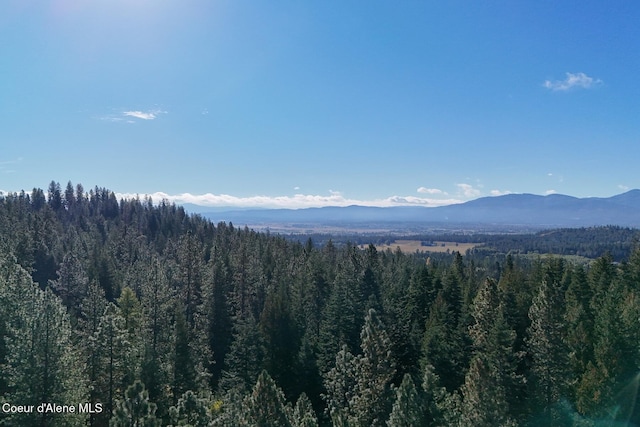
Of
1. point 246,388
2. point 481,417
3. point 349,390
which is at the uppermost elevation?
point 481,417

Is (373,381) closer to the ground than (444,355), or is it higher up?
higher up

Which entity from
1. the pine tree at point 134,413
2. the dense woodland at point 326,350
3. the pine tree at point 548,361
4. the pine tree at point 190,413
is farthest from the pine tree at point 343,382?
the pine tree at point 134,413

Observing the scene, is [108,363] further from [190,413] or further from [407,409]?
[407,409]

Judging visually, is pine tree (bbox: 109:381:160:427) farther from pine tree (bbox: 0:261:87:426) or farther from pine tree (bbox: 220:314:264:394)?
pine tree (bbox: 220:314:264:394)

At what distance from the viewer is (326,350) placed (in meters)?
41.0

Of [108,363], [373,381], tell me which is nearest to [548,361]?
[373,381]

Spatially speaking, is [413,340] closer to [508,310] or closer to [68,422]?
[508,310]

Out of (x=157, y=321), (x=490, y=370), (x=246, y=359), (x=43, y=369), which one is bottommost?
(x=246, y=359)

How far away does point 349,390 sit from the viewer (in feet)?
106

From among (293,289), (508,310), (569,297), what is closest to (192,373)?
(293,289)

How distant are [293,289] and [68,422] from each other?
35.6m

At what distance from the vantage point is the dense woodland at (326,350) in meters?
23.4

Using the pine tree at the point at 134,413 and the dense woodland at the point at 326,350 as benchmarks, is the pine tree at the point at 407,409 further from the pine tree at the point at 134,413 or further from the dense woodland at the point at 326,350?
the pine tree at the point at 134,413

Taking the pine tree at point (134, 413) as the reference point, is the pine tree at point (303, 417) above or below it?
below
